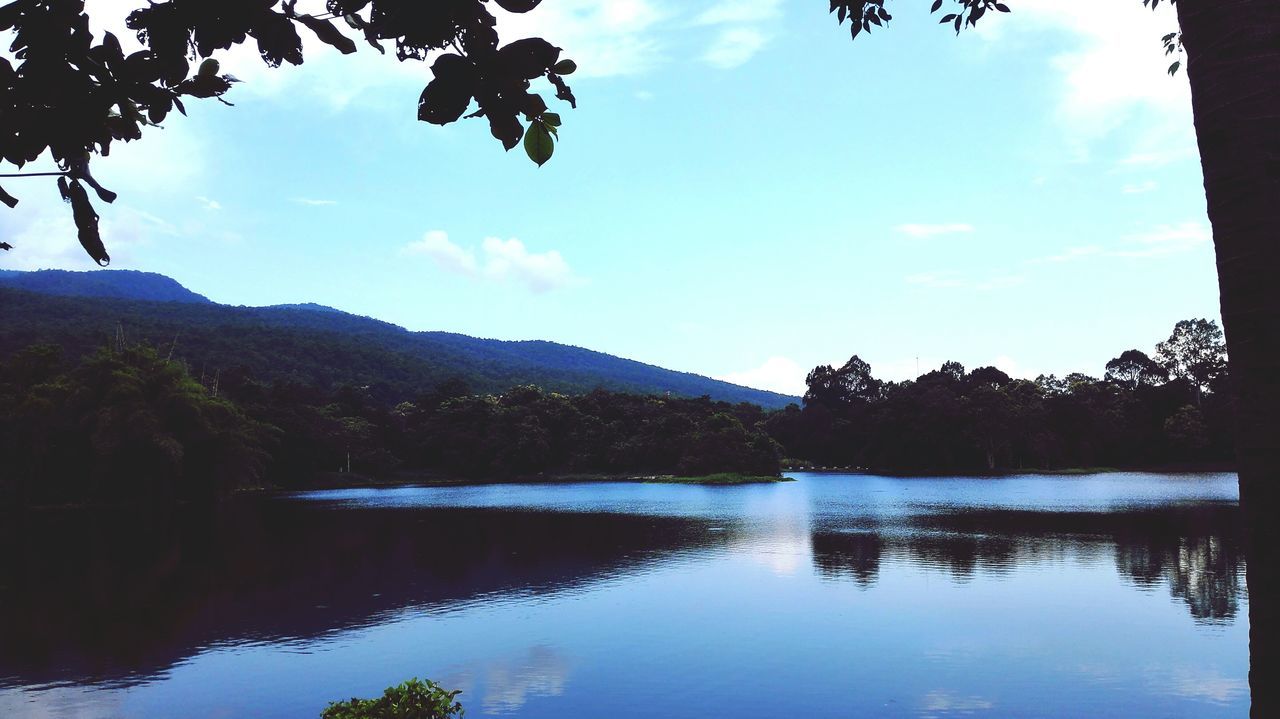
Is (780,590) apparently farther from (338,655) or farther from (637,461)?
(637,461)

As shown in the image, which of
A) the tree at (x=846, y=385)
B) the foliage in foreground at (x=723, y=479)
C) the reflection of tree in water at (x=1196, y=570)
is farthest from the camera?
the tree at (x=846, y=385)

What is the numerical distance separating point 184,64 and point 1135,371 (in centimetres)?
13949

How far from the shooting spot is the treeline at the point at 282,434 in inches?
2046

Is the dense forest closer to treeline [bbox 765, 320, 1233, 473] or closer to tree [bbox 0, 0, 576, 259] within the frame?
treeline [bbox 765, 320, 1233, 473]

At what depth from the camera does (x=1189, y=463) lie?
10106 cm

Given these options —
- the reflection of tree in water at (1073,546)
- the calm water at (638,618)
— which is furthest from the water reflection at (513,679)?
the reflection of tree in water at (1073,546)

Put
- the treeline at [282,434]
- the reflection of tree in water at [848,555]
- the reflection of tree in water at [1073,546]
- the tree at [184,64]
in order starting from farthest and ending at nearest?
the treeline at [282,434], the reflection of tree in water at [848,555], the reflection of tree in water at [1073,546], the tree at [184,64]

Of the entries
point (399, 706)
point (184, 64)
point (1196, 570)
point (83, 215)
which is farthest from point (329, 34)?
point (1196, 570)

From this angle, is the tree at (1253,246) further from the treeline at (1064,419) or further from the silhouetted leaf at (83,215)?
the treeline at (1064,419)

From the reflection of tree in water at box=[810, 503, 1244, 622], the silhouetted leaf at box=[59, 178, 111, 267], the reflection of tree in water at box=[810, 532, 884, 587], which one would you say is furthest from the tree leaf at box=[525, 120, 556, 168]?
the reflection of tree in water at box=[810, 532, 884, 587]

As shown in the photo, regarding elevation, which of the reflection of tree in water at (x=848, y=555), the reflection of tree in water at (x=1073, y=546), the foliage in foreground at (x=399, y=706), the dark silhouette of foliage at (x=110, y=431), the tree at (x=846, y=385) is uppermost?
the tree at (x=846, y=385)

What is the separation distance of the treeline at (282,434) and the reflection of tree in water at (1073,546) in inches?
1764

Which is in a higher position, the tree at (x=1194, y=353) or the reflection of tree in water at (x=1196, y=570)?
the tree at (x=1194, y=353)

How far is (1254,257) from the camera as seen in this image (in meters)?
2.32
